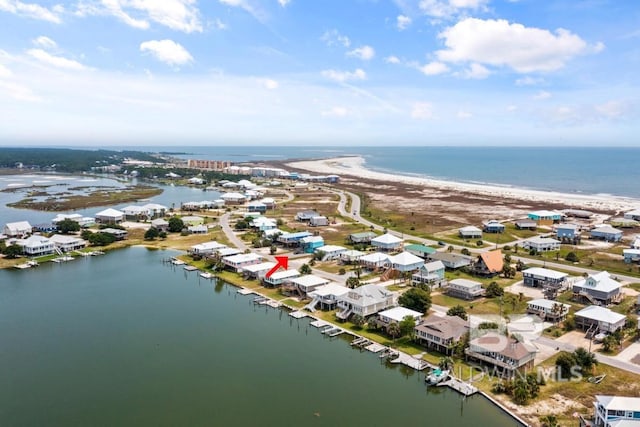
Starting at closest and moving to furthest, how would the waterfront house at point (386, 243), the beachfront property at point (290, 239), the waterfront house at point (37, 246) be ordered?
the waterfront house at point (37, 246) < the waterfront house at point (386, 243) < the beachfront property at point (290, 239)

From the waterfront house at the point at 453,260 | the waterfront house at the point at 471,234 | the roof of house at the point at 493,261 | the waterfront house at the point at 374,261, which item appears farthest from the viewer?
the waterfront house at the point at 471,234

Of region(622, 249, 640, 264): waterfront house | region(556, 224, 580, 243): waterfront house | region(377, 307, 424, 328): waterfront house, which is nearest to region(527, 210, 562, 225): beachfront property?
region(556, 224, 580, 243): waterfront house

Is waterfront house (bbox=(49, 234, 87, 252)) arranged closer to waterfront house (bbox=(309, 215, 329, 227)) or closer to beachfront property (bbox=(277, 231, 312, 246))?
beachfront property (bbox=(277, 231, 312, 246))

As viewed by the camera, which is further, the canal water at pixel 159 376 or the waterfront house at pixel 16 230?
the waterfront house at pixel 16 230

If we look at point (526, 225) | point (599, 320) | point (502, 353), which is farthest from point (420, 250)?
point (502, 353)

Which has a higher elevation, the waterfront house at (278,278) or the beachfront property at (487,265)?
the beachfront property at (487,265)

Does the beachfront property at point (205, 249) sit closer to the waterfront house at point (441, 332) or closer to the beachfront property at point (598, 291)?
the waterfront house at point (441, 332)

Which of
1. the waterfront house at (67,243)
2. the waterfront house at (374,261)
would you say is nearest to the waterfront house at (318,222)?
the waterfront house at (374,261)

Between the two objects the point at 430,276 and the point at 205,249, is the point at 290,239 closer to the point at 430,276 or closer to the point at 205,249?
Result: the point at 205,249
